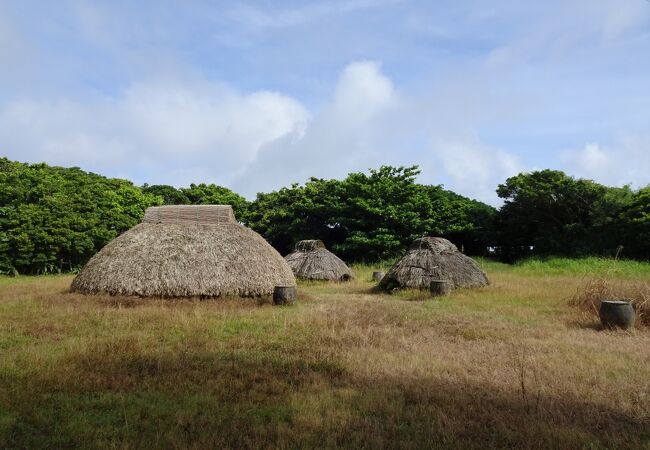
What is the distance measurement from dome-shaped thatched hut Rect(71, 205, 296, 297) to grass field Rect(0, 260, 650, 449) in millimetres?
2343

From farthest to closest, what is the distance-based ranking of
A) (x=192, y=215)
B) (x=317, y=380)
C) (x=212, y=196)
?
(x=212, y=196), (x=192, y=215), (x=317, y=380)

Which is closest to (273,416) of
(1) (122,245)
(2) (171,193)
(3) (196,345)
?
(3) (196,345)

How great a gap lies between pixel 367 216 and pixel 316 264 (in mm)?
8224

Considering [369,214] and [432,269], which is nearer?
[432,269]

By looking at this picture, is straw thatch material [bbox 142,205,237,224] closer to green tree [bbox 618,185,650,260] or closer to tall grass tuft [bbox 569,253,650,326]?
tall grass tuft [bbox 569,253,650,326]

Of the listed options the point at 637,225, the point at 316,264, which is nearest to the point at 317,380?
the point at 316,264

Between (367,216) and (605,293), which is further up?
(367,216)

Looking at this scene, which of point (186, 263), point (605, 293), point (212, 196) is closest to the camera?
point (605, 293)

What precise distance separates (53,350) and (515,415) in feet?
19.5

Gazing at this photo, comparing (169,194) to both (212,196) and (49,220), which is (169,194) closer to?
(212,196)

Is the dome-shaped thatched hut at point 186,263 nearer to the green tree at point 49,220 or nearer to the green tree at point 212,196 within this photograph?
the green tree at point 49,220

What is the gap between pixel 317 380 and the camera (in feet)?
17.7

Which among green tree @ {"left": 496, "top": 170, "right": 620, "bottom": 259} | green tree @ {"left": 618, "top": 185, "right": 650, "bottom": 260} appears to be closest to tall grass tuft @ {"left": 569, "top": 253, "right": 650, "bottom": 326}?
green tree @ {"left": 618, "top": 185, "right": 650, "bottom": 260}

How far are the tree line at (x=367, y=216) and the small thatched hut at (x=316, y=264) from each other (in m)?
5.36
